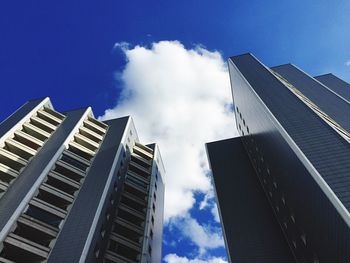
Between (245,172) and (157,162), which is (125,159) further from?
(245,172)

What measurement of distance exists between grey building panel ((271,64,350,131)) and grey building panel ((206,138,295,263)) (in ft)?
42.6

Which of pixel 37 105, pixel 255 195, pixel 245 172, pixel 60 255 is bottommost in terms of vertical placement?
pixel 60 255

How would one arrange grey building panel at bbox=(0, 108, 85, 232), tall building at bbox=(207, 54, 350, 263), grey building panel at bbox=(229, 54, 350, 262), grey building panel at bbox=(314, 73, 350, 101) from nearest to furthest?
1. grey building panel at bbox=(229, 54, 350, 262)
2. tall building at bbox=(207, 54, 350, 263)
3. grey building panel at bbox=(0, 108, 85, 232)
4. grey building panel at bbox=(314, 73, 350, 101)

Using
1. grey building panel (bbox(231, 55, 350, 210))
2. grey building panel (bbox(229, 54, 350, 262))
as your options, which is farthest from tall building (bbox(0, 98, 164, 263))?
grey building panel (bbox(231, 55, 350, 210))

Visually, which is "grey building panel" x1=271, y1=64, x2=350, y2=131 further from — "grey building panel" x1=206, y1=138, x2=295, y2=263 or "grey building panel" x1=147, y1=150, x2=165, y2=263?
"grey building panel" x1=147, y1=150, x2=165, y2=263

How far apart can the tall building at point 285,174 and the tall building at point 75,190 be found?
1175 cm

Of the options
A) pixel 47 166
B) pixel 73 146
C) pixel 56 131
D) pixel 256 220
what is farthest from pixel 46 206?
pixel 256 220

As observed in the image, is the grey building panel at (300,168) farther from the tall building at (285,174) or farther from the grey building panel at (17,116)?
the grey building panel at (17,116)

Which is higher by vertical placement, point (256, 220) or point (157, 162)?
point (157, 162)

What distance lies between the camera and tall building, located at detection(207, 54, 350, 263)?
21156 mm

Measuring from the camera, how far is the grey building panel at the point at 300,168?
20.5m

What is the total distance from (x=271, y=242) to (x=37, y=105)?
4152 cm

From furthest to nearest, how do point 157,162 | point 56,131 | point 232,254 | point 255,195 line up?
point 157,162 < point 56,131 < point 255,195 < point 232,254

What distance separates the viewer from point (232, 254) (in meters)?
36.1
